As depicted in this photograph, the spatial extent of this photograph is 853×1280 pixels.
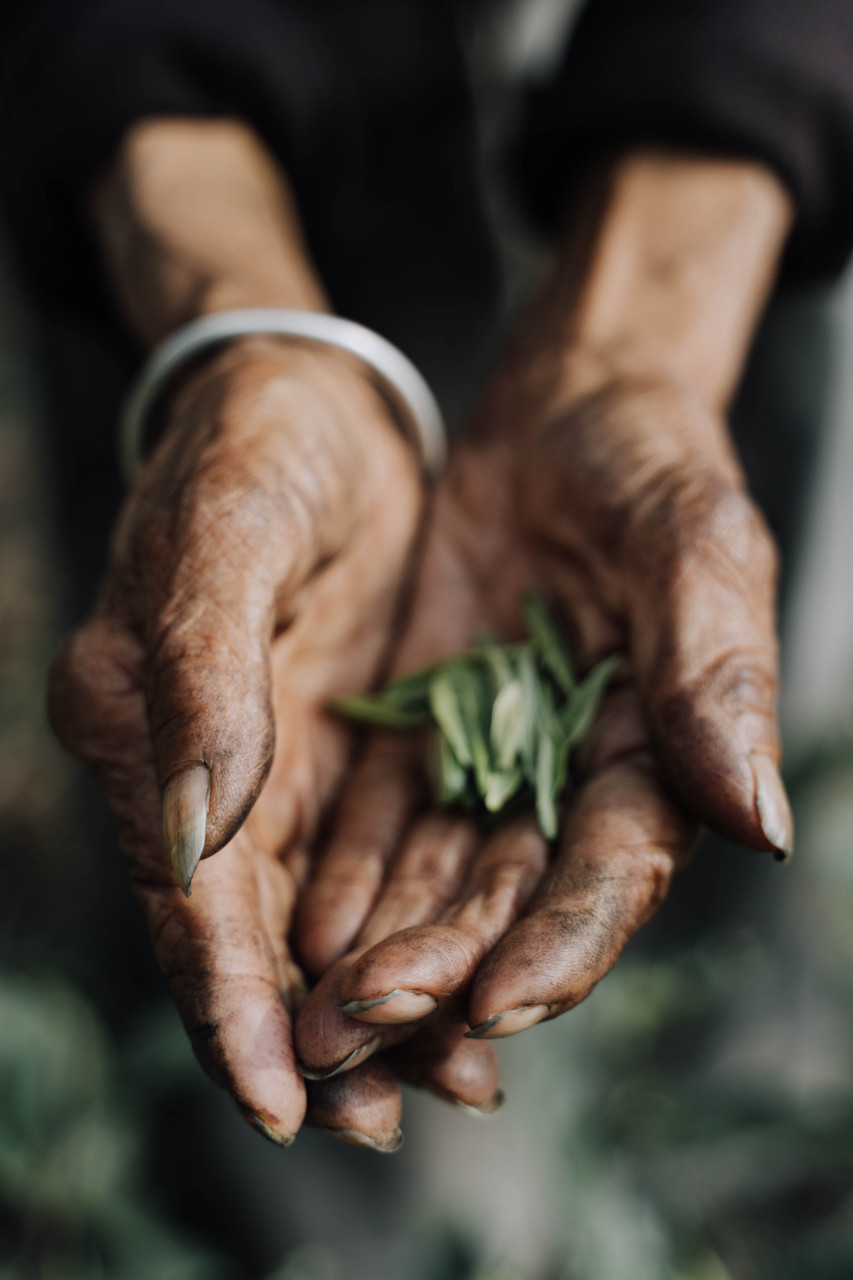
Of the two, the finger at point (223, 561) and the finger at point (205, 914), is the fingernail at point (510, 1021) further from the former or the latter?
the finger at point (223, 561)

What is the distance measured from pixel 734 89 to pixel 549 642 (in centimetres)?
112

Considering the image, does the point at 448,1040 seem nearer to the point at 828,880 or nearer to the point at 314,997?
the point at 314,997

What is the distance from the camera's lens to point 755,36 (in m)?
1.71

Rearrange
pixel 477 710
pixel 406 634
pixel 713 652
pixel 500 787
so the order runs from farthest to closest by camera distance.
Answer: pixel 406 634, pixel 477 710, pixel 500 787, pixel 713 652

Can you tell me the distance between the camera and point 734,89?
5.63ft

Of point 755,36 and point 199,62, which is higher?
point 755,36

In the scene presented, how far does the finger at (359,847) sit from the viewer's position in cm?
115

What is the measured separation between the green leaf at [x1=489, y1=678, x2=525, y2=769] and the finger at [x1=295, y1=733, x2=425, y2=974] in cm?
18

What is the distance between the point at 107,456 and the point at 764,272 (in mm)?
1695

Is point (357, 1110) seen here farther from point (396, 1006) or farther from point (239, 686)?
point (239, 686)

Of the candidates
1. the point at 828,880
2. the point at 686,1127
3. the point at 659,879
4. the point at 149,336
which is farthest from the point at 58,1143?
the point at 828,880

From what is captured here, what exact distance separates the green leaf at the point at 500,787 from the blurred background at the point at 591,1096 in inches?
29.0

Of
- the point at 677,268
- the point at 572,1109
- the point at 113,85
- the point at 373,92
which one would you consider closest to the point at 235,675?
the point at 572,1109

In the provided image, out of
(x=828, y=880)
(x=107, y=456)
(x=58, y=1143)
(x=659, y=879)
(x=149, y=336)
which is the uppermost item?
(x=149, y=336)
